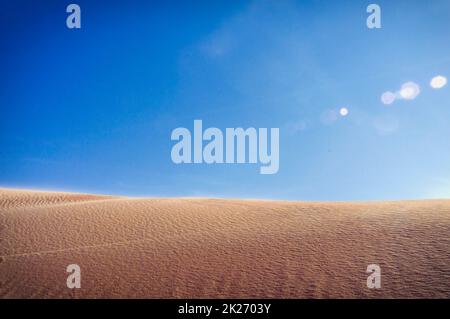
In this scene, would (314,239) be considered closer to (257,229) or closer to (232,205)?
(257,229)

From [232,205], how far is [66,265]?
24.6 ft

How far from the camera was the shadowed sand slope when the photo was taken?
6.44 meters

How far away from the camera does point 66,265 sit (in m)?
7.90

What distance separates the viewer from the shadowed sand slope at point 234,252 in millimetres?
6441

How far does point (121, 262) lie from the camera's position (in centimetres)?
794

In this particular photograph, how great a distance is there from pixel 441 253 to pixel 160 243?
7.34m

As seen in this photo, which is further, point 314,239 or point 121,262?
point 314,239

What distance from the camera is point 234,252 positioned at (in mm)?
8117
